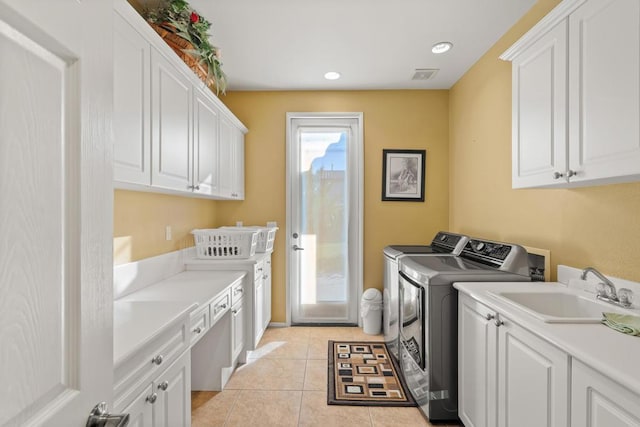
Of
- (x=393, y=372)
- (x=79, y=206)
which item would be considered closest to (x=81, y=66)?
(x=79, y=206)

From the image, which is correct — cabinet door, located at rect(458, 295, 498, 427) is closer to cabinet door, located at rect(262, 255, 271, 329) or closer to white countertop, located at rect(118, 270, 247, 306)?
white countertop, located at rect(118, 270, 247, 306)

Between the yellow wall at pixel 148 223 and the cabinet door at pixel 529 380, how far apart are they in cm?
201

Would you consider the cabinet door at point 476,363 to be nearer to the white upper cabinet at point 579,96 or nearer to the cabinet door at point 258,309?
the white upper cabinet at point 579,96

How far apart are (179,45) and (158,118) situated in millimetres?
525

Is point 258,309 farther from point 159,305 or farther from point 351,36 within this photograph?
point 351,36

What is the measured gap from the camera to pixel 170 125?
188 cm

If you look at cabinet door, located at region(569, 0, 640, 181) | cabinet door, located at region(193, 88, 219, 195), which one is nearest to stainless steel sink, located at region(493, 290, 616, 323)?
cabinet door, located at region(569, 0, 640, 181)

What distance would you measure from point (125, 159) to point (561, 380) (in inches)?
73.6

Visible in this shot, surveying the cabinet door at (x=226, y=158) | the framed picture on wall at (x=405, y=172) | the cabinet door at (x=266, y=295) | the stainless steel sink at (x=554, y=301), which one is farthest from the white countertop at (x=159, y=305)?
the framed picture on wall at (x=405, y=172)

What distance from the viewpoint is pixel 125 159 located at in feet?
4.73

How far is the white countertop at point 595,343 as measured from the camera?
0.90m

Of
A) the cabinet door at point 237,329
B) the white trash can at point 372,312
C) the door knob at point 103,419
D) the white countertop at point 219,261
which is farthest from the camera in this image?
the white trash can at point 372,312

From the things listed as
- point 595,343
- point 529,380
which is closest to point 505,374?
point 529,380

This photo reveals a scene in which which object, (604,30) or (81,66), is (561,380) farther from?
(81,66)
